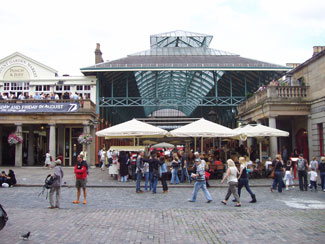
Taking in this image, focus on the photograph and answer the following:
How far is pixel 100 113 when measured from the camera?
31.6 meters

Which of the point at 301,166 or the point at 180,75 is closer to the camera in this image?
the point at 301,166

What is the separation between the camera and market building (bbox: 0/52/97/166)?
2702 cm

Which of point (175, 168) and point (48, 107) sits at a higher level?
point (48, 107)

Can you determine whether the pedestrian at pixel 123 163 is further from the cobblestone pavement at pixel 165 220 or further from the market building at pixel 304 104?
the market building at pixel 304 104

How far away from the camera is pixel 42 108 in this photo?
2697 centimetres

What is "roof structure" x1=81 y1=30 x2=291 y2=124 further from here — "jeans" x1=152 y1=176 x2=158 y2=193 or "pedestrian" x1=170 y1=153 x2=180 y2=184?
"jeans" x1=152 y1=176 x2=158 y2=193

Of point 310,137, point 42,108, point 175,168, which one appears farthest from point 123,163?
point 42,108

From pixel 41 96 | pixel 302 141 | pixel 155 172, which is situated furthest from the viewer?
pixel 41 96

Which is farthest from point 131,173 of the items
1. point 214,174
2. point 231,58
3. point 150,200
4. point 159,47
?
point 159,47

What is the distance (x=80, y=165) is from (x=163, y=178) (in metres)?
3.81

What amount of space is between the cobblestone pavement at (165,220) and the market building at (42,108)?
15104mm

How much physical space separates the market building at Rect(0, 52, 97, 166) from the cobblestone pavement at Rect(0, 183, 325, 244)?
49.6ft

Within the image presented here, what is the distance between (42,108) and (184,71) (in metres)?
13.5

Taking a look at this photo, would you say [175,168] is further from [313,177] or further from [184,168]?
[313,177]
